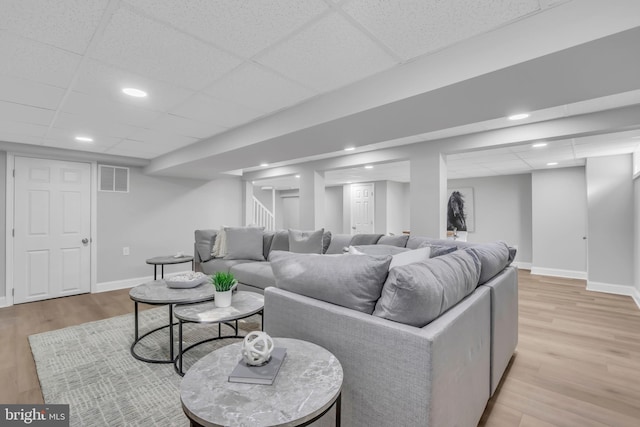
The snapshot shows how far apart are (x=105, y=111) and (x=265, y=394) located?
294 cm

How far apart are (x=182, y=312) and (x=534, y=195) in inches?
271

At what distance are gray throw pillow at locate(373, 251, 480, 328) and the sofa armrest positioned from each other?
0.04m

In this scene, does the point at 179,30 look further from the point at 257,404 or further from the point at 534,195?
the point at 534,195

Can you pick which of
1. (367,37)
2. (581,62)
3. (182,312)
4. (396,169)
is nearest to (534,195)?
(396,169)

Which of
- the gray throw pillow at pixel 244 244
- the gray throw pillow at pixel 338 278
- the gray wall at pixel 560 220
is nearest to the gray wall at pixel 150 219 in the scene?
the gray throw pillow at pixel 244 244

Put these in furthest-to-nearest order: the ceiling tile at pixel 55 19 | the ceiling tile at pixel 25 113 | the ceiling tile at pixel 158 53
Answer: the ceiling tile at pixel 25 113 < the ceiling tile at pixel 158 53 < the ceiling tile at pixel 55 19

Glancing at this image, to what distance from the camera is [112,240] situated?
4949 millimetres

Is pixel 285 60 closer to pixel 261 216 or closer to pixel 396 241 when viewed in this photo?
pixel 396 241

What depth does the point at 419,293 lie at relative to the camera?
1.24 metres

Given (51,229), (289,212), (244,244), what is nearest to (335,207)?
(289,212)

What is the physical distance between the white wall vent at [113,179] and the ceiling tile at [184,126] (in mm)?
2306

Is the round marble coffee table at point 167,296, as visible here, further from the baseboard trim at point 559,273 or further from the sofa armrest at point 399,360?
the baseboard trim at point 559,273

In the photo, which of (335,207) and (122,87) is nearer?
(122,87)

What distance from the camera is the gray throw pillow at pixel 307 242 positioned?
3.97 metres
